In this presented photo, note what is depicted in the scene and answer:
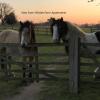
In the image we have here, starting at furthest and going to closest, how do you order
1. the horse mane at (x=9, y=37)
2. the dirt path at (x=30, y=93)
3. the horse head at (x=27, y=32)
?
the horse mane at (x=9, y=37), the horse head at (x=27, y=32), the dirt path at (x=30, y=93)

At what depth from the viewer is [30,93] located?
8695 mm

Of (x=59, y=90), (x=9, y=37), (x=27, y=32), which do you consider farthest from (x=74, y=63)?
(x=9, y=37)

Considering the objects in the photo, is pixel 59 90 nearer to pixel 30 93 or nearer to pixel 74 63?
pixel 30 93

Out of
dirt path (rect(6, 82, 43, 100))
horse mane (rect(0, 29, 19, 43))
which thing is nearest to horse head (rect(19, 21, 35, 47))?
dirt path (rect(6, 82, 43, 100))

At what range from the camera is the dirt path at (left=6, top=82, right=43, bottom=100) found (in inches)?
325

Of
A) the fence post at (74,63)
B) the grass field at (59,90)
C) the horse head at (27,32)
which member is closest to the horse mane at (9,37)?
the grass field at (59,90)

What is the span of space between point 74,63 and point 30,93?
1434 mm

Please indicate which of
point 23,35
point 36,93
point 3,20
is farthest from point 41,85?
point 3,20

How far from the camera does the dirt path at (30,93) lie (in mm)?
8266

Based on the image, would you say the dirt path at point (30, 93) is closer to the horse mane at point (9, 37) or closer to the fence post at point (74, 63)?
the fence post at point (74, 63)

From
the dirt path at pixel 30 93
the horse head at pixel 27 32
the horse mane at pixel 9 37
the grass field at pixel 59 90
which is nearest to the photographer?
the grass field at pixel 59 90

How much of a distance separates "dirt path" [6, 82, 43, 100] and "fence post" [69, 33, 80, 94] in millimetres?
971

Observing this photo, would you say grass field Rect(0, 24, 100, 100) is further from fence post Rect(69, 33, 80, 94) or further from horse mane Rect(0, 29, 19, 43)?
horse mane Rect(0, 29, 19, 43)

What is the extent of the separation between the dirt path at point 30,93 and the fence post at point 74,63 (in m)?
0.97
